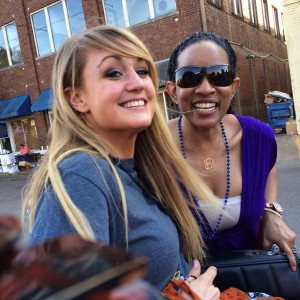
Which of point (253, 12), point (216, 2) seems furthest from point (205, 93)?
point (253, 12)

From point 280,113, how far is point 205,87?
11243 millimetres

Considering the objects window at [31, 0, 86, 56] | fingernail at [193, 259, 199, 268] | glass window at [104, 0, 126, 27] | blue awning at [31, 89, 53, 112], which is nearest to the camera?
fingernail at [193, 259, 199, 268]

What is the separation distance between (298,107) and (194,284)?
376 inches

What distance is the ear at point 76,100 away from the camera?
1392 millimetres

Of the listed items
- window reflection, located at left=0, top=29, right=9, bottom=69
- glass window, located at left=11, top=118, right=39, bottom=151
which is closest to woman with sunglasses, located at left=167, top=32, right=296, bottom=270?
glass window, located at left=11, top=118, right=39, bottom=151

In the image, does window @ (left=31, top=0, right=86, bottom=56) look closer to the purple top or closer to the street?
the street

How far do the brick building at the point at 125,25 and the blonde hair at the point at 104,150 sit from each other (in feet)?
33.5

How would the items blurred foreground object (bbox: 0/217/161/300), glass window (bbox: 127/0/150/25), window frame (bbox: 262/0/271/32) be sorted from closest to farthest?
1. blurred foreground object (bbox: 0/217/161/300)
2. glass window (bbox: 127/0/150/25)
3. window frame (bbox: 262/0/271/32)

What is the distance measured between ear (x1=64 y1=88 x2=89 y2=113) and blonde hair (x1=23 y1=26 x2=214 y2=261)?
2 cm

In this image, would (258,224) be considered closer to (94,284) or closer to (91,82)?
(91,82)

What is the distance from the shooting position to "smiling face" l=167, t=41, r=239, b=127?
2.07m

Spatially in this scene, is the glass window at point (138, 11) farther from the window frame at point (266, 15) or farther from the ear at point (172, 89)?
the ear at point (172, 89)

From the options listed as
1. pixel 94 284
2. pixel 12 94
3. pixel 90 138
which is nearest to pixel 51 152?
pixel 90 138

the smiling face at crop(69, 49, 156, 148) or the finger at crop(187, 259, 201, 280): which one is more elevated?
the smiling face at crop(69, 49, 156, 148)
